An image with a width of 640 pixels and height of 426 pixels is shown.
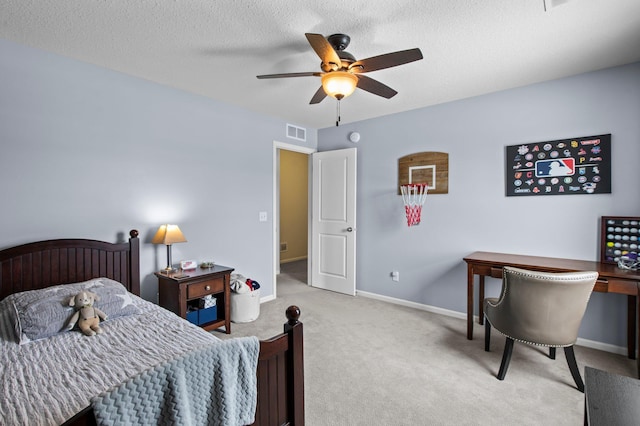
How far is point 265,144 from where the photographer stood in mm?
4031

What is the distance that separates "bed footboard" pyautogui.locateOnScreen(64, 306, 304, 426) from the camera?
1.34m

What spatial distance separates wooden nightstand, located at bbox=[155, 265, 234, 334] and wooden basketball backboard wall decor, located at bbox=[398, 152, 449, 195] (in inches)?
96.1

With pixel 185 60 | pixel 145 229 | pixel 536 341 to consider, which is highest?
pixel 185 60

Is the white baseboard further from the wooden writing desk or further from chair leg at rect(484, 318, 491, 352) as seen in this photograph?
chair leg at rect(484, 318, 491, 352)

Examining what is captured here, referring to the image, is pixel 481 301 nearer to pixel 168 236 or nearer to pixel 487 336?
pixel 487 336

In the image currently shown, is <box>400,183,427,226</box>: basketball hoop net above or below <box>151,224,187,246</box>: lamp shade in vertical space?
above

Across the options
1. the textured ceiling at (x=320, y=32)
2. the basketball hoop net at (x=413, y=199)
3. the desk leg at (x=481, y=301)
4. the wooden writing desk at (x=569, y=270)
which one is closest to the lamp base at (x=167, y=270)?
the textured ceiling at (x=320, y=32)

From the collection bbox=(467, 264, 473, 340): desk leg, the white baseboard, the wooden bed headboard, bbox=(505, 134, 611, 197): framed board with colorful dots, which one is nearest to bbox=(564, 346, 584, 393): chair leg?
bbox=(467, 264, 473, 340): desk leg

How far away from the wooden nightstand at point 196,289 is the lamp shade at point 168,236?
12.4 inches

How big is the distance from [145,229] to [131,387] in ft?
7.44

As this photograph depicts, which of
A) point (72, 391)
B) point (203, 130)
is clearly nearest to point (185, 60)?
point (203, 130)

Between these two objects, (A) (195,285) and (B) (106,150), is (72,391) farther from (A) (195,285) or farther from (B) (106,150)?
(B) (106,150)

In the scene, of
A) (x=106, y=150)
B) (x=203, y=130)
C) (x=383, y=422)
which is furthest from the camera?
(x=203, y=130)

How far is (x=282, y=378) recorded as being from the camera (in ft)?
4.74
